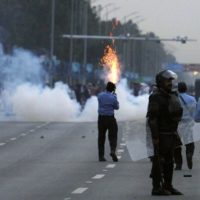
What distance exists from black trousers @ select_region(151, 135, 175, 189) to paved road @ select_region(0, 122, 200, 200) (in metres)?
0.32

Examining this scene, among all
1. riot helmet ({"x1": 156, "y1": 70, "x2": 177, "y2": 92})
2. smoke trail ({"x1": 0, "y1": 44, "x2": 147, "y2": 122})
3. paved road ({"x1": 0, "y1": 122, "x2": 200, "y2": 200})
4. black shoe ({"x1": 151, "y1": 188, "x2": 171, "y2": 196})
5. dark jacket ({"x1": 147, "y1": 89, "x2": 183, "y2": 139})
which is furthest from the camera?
smoke trail ({"x1": 0, "y1": 44, "x2": 147, "y2": 122})

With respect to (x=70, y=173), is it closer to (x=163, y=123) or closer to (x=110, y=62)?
(x=163, y=123)

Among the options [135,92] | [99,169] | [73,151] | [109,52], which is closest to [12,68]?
[109,52]

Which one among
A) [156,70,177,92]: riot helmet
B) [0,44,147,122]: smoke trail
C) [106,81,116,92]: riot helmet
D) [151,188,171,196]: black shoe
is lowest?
[0,44,147,122]: smoke trail

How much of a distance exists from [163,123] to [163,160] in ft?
1.82

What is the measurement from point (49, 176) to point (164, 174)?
4516mm

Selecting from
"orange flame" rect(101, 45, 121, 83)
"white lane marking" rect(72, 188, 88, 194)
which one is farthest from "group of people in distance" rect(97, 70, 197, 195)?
"orange flame" rect(101, 45, 121, 83)

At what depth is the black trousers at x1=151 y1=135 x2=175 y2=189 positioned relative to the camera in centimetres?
1659

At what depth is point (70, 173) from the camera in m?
21.7

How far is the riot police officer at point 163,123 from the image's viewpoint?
16531mm

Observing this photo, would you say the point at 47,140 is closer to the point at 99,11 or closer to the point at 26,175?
the point at 26,175

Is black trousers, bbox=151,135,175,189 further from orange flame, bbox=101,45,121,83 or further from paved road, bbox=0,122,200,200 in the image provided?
orange flame, bbox=101,45,121,83

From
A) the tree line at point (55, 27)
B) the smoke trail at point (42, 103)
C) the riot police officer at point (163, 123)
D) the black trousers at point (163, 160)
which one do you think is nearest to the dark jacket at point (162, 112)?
the riot police officer at point (163, 123)

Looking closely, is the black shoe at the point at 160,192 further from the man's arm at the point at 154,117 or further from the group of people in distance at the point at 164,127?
the man's arm at the point at 154,117
